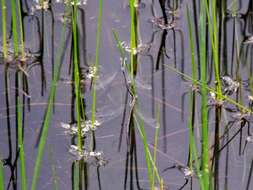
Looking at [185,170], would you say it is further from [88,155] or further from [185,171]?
[88,155]

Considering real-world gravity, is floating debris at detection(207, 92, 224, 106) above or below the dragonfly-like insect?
above

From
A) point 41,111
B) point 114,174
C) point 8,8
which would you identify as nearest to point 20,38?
point 8,8

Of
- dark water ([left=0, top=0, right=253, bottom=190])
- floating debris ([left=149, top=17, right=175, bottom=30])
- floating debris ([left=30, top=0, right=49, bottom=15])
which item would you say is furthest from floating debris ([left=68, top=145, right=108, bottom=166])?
floating debris ([left=30, top=0, right=49, bottom=15])

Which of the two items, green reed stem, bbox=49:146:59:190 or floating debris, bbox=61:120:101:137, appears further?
floating debris, bbox=61:120:101:137

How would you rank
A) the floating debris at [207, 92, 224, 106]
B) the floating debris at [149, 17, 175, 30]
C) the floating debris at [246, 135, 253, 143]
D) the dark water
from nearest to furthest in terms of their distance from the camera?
1. the dark water
2. the floating debris at [246, 135, 253, 143]
3. the floating debris at [207, 92, 224, 106]
4. the floating debris at [149, 17, 175, 30]

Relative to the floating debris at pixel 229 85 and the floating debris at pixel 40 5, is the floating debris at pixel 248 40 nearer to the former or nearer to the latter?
the floating debris at pixel 229 85

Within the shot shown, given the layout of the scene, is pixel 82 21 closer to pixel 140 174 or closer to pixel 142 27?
pixel 142 27

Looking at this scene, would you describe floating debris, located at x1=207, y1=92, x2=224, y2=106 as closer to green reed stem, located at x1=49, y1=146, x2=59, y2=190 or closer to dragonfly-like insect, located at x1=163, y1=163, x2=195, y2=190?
dragonfly-like insect, located at x1=163, y1=163, x2=195, y2=190
